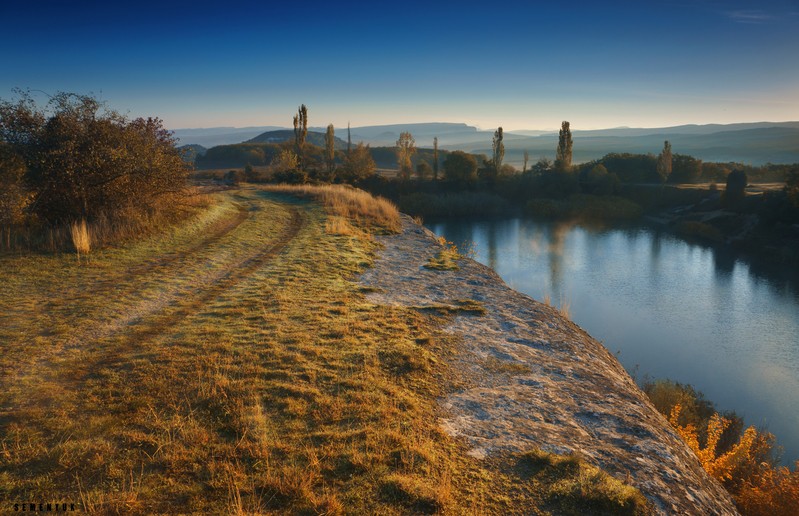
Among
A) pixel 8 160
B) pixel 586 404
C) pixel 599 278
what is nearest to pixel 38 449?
pixel 586 404

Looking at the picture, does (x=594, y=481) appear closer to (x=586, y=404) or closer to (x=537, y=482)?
(x=537, y=482)

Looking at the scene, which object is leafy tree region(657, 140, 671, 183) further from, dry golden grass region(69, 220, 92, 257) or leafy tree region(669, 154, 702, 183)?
dry golden grass region(69, 220, 92, 257)

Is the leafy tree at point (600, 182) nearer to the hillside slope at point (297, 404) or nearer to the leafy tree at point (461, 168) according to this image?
the leafy tree at point (461, 168)

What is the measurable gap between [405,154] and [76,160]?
5819cm

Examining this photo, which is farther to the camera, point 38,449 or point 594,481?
point 594,481

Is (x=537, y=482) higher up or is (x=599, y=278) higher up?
(x=537, y=482)

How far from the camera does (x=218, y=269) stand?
45.2ft

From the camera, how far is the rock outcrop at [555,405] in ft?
20.4

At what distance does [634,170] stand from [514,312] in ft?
231

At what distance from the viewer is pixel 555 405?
783 cm

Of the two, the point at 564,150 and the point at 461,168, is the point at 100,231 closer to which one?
the point at 461,168

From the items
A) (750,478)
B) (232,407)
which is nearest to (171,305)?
(232,407)

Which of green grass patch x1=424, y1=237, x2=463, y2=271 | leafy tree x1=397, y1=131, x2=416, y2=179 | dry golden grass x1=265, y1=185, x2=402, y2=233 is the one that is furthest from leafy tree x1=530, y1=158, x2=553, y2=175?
green grass patch x1=424, y1=237, x2=463, y2=271

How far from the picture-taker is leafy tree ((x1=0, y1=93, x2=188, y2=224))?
618 inches
